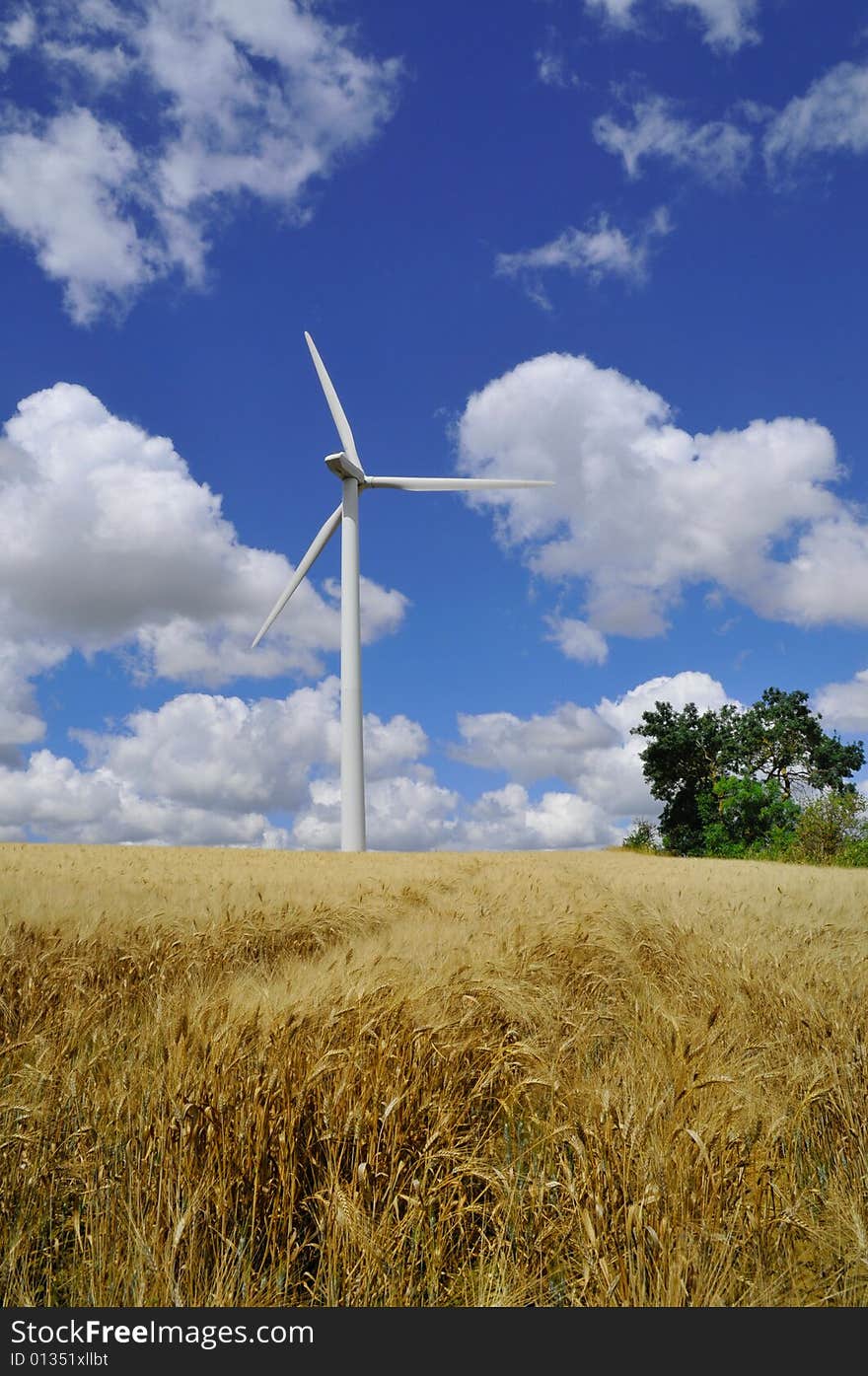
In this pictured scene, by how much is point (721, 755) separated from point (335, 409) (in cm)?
4607

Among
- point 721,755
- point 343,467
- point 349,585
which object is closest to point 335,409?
point 343,467

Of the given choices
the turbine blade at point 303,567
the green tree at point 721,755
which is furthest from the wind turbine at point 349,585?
the green tree at point 721,755

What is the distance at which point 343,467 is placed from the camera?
50.7m

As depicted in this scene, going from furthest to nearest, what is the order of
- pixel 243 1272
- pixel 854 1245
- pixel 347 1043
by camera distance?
pixel 347 1043, pixel 854 1245, pixel 243 1272

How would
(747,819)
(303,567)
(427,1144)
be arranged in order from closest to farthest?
(427,1144)
(303,567)
(747,819)

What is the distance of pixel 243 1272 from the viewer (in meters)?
3.13

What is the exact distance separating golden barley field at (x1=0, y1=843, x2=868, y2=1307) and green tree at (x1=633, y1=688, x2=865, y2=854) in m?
65.3

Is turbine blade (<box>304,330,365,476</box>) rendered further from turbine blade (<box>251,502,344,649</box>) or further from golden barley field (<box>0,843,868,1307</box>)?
golden barley field (<box>0,843,868,1307</box>)

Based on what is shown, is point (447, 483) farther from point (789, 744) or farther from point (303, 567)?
point (789, 744)

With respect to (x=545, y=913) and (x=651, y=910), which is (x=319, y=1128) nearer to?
(x=545, y=913)

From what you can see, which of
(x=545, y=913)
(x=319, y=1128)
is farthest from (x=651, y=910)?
(x=319, y=1128)

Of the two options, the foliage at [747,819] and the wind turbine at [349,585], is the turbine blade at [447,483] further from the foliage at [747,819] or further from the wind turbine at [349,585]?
the foliage at [747,819]

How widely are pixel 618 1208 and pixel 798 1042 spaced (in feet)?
12.1

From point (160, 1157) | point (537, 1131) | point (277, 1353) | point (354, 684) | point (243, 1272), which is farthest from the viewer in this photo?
point (354, 684)
